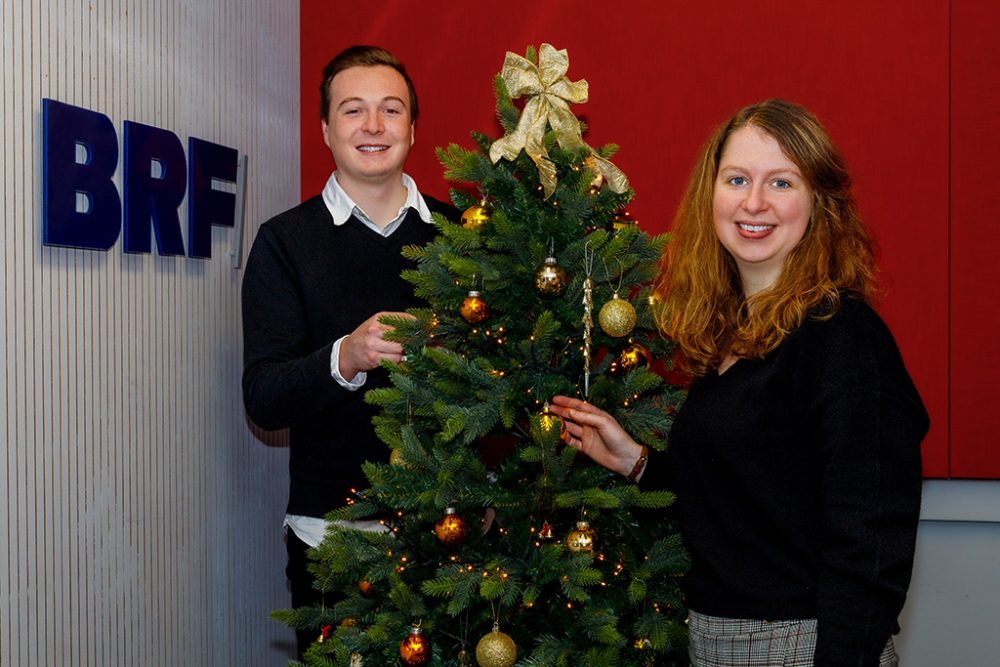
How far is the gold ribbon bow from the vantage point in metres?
2.06

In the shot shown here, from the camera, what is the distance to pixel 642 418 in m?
2.04

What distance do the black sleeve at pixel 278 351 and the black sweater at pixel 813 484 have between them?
0.97 metres

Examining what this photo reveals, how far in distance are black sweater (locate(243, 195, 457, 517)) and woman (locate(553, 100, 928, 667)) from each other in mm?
1023

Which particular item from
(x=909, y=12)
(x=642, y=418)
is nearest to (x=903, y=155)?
(x=909, y=12)

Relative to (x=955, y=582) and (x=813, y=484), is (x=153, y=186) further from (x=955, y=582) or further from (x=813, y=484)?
(x=955, y=582)

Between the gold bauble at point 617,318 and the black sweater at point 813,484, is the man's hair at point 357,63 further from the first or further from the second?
the black sweater at point 813,484

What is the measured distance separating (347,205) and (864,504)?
170 centimetres

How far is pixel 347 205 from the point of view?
2.65 meters

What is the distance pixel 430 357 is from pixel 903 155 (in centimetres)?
199

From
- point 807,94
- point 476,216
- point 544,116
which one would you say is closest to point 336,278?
point 476,216

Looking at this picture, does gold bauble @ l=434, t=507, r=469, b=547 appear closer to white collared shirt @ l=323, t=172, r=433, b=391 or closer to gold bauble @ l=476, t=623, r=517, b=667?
gold bauble @ l=476, t=623, r=517, b=667

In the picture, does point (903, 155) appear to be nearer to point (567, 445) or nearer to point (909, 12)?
point (909, 12)

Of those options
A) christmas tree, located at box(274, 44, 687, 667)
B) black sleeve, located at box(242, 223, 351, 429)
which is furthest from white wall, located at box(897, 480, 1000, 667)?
black sleeve, located at box(242, 223, 351, 429)

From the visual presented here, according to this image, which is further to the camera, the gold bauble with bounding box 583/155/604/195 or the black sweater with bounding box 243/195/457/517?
the black sweater with bounding box 243/195/457/517
